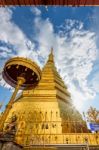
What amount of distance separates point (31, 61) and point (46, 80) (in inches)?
520

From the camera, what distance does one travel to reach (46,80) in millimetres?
25828

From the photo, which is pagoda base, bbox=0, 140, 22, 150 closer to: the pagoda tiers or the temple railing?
the pagoda tiers

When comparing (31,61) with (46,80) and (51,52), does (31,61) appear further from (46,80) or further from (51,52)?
(51,52)

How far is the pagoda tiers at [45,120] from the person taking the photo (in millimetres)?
15695

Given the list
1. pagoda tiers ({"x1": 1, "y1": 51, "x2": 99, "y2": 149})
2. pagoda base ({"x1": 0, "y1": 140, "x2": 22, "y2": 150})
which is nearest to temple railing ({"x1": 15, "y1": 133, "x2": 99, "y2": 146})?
pagoda tiers ({"x1": 1, "y1": 51, "x2": 99, "y2": 149})

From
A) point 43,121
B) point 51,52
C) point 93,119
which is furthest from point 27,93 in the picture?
point 51,52

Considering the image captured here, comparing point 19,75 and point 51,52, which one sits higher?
point 51,52

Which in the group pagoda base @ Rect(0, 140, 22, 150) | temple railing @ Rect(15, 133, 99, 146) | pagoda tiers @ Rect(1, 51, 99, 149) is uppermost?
pagoda tiers @ Rect(1, 51, 99, 149)

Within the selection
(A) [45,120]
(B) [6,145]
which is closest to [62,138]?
(A) [45,120]

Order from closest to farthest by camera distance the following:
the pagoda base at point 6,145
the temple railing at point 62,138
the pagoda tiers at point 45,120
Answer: the pagoda base at point 6,145 < the temple railing at point 62,138 < the pagoda tiers at point 45,120

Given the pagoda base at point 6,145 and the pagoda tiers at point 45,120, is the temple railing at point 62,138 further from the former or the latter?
the pagoda base at point 6,145

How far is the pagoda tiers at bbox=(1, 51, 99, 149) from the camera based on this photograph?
1570cm

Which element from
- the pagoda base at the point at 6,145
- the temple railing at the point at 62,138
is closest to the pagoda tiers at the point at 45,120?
the temple railing at the point at 62,138

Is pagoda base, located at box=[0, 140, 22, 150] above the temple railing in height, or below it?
below
